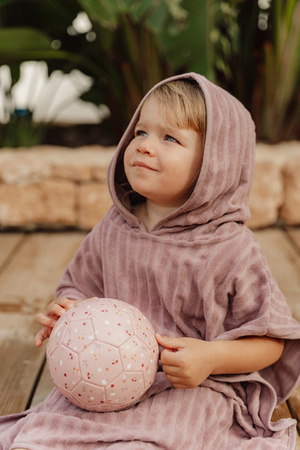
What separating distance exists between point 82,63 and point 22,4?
2.37ft

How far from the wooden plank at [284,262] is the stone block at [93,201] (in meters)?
0.95

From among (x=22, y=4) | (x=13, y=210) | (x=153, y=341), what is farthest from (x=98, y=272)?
(x=22, y=4)

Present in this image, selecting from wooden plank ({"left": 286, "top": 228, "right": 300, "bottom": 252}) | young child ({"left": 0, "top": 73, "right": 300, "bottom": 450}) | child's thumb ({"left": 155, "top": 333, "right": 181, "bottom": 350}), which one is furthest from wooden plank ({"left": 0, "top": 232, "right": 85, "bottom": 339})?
wooden plank ({"left": 286, "top": 228, "right": 300, "bottom": 252})

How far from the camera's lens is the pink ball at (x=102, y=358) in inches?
54.4

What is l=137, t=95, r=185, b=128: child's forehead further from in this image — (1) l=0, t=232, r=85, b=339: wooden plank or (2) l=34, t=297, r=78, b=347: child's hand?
(1) l=0, t=232, r=85, b=339: wooden plank

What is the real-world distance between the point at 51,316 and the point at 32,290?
111 centimetres

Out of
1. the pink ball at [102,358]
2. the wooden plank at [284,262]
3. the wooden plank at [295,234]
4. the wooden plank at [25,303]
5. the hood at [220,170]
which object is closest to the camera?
the pink ball at [102,358]

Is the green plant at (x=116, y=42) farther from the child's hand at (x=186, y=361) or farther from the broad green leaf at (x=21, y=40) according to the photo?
the child's hand at (x=186, y=361)

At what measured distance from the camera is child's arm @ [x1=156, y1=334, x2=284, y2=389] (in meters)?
1.42

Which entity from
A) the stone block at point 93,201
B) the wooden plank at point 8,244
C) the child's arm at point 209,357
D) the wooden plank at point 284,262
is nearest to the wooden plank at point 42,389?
the child's arm at point 209,357

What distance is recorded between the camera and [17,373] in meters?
1.99

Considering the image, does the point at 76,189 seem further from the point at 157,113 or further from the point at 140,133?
the point at 157,113

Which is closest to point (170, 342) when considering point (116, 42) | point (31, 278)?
point (31, 278)

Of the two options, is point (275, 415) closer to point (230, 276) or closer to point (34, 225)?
point (230, 276)
